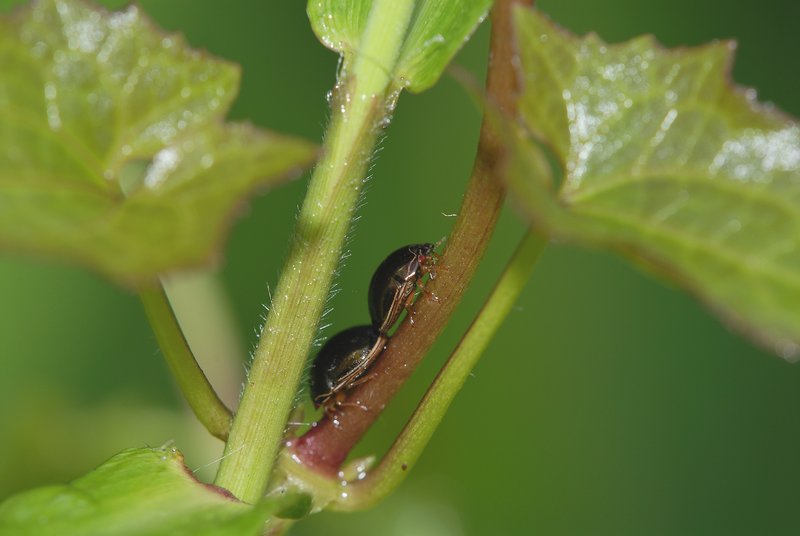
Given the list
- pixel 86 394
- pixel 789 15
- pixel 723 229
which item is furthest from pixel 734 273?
pixel 789 15

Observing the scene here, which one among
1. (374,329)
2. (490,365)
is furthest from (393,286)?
(490,365)

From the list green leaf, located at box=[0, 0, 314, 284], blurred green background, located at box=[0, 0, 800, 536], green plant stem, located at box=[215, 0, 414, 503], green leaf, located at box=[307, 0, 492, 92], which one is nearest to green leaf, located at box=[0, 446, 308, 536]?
green plant stem, located at box=[215, 0, 414, 503]

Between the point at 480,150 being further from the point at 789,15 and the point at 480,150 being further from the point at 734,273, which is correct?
the point at 789,15

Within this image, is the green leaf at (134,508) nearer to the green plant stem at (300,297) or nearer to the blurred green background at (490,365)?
the green plant stem at (300,297)

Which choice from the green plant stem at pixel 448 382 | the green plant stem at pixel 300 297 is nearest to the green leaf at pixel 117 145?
the green plant stem at pixel 300 297

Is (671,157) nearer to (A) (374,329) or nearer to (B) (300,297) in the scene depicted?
(B) (300,297)
